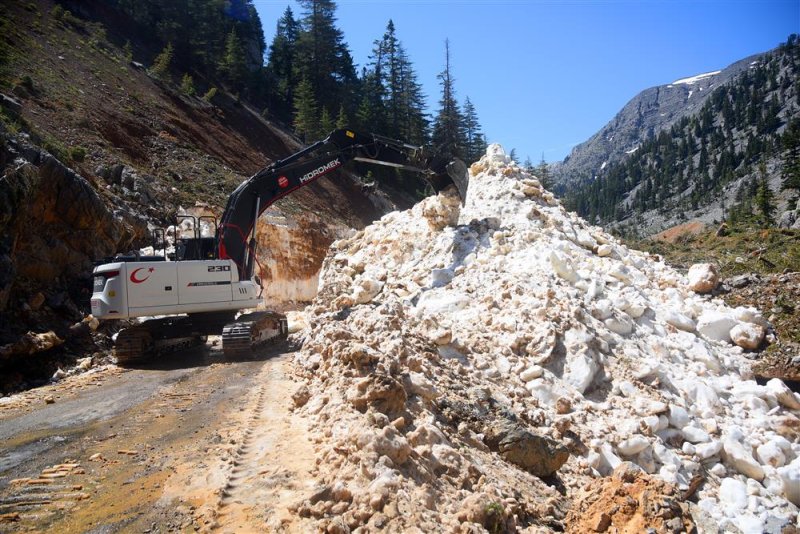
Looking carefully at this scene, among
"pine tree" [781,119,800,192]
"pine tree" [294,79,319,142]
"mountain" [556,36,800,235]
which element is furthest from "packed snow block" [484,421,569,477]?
"mountain" [556,36,800,235]

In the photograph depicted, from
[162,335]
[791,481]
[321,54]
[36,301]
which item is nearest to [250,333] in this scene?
[162,335]

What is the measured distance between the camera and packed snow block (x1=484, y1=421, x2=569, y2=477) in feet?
19.1

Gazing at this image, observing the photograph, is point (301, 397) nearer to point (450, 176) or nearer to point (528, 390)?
point (528, 390)

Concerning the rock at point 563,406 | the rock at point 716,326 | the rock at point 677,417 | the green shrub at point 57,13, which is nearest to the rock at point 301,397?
the rock at point 563,406

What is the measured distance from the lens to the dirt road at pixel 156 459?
393 cm

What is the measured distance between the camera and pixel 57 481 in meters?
4.63

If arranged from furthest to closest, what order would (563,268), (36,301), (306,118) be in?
1. (306,118)
2. (36,301)
3. (563,268)

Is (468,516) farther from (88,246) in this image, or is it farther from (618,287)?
(88,246)

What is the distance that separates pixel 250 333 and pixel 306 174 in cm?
449

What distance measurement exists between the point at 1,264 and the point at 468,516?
35.0ft

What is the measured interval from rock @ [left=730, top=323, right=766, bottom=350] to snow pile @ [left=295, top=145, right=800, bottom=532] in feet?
0.18

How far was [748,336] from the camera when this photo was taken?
376 inches

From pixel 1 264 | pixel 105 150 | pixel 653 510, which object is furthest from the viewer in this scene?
pixel 105 150

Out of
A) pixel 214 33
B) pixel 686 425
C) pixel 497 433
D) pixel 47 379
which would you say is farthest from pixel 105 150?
pixel 214 33
